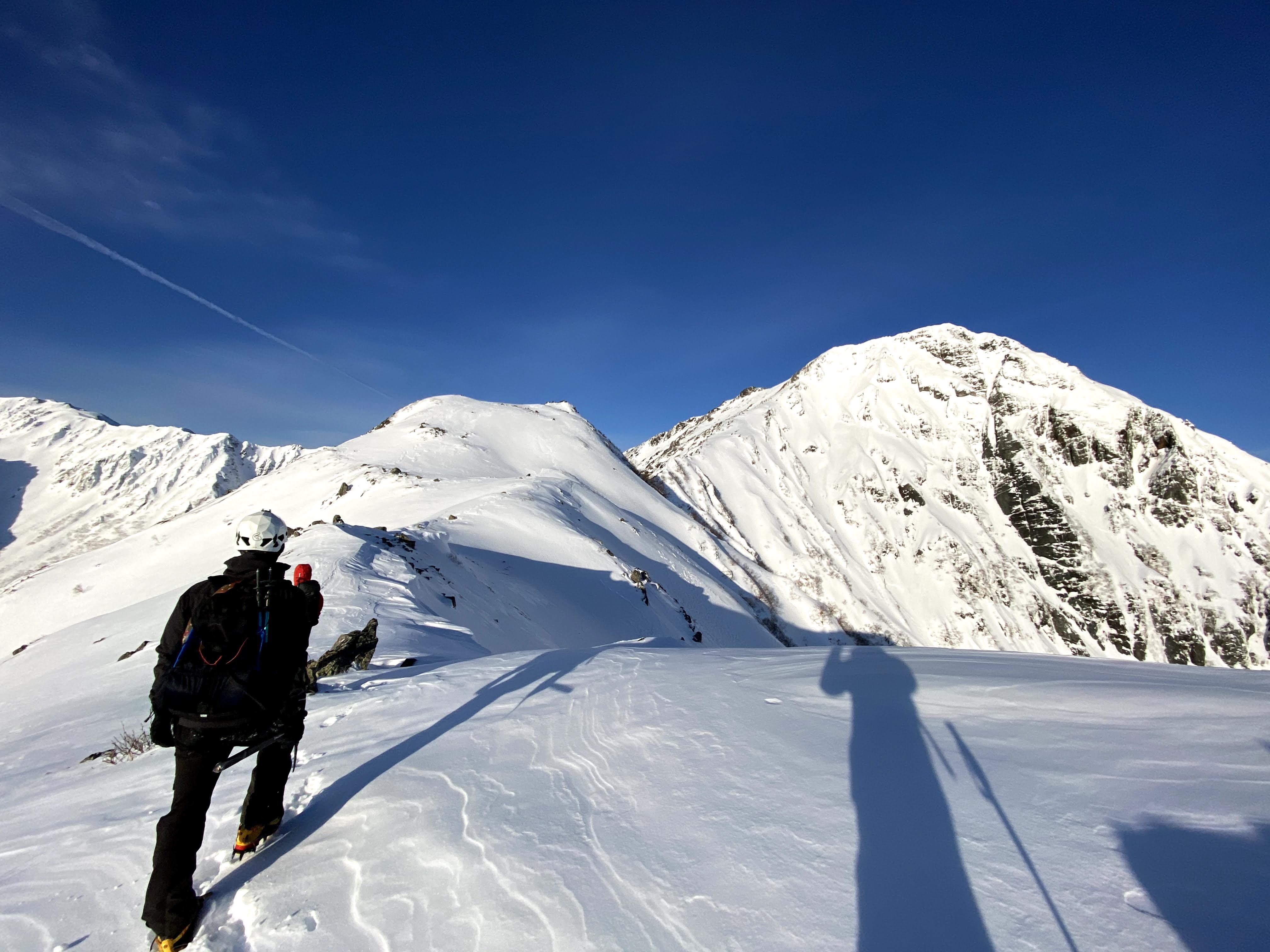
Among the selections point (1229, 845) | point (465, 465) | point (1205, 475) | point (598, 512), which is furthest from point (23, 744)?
point (1205, 475)

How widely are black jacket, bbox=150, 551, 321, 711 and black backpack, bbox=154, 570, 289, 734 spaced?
35mm

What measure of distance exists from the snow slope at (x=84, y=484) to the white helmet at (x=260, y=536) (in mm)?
144526

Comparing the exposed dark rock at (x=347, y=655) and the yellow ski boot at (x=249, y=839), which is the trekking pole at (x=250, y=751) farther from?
the exposed dark rock at (x=347, y=655)

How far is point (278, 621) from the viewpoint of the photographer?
11.5ft

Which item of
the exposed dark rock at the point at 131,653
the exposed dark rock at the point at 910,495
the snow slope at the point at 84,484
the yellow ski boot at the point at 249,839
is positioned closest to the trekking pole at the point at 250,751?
the yellow ski boot at the point at 249,839

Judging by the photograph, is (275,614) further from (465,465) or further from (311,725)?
(465,465)

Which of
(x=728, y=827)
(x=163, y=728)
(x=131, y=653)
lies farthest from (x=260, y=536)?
(x=131, y=653)

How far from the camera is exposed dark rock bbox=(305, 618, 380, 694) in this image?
849cm

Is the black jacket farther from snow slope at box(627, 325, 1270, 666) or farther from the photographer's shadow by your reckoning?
snow slope at box(627, 325, 1270, 666)

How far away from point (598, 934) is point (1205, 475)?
147212 mm

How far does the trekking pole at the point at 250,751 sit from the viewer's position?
3.22 meters

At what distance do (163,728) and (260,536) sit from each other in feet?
4.14

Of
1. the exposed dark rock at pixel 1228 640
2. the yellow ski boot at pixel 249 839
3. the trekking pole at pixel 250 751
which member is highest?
the trekking pole at pixel 250 751

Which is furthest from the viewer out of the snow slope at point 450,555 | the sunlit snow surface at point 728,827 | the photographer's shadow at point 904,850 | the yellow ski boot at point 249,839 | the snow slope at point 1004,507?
the snow slope at point 1004,507
